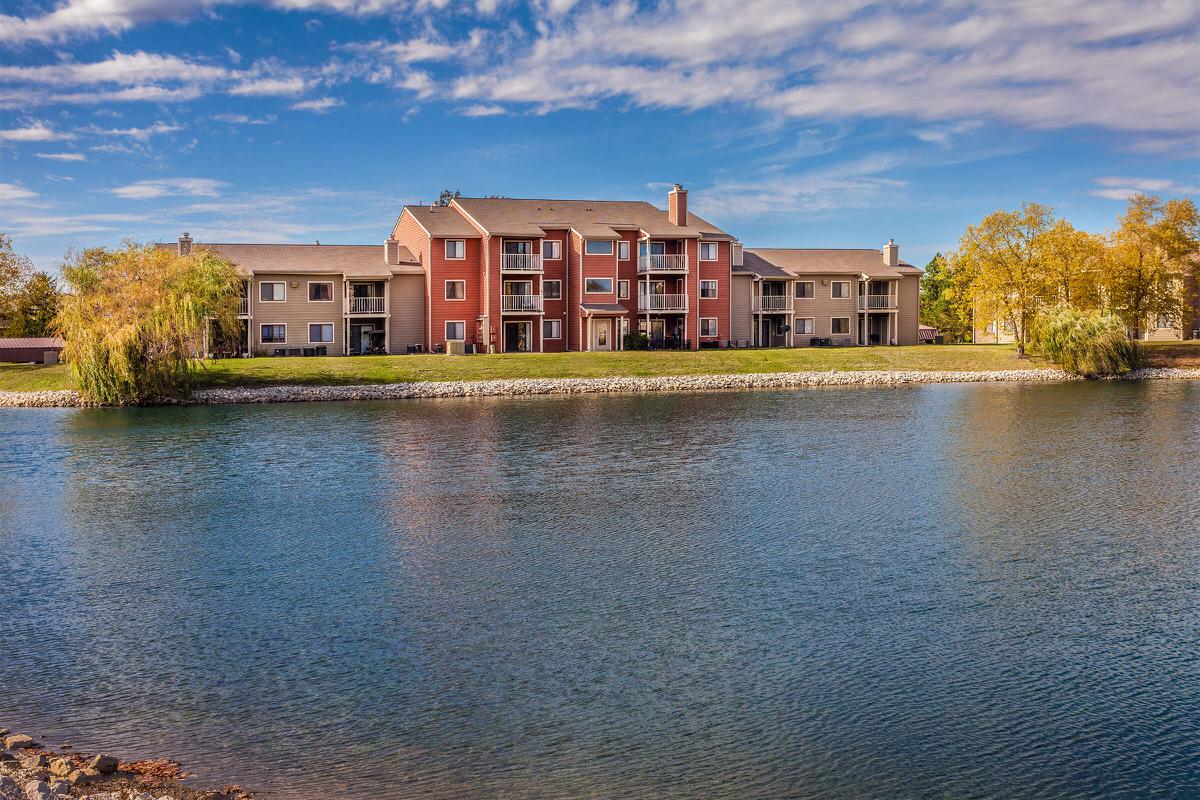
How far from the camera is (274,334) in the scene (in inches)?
2539

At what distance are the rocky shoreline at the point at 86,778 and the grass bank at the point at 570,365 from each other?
Answer: 44.6 metres

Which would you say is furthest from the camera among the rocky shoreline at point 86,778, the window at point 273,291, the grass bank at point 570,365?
the window at point 273,291

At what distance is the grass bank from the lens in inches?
2079

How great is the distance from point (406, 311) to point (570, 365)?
1431cm

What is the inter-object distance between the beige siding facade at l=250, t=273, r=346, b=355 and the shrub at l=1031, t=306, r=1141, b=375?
45393 mm

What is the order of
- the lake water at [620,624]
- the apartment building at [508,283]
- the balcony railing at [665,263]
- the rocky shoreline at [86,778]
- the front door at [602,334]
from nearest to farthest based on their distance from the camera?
the rocky shoreline at [86,778], the lake water at [620,624], the apartment building at [508,283], the front door at [602,334], the balcony railing at [665,263]

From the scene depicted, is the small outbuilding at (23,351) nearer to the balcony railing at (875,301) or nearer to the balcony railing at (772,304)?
the balcony railing at (772,304)

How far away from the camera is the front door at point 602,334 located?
67.9 m

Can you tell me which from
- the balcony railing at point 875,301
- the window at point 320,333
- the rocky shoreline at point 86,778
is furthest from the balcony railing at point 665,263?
the rocky shoreline at point 86,778

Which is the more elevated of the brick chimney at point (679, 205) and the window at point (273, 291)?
the brick chimney at point (679, 205)

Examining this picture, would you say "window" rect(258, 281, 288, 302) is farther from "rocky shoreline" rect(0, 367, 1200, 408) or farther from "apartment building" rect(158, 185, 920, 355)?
"rocky shoreline" rect(0, 367, 1200, 408)

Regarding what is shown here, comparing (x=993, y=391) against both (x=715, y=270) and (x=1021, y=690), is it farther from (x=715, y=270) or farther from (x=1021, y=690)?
(x=1021, y=690)

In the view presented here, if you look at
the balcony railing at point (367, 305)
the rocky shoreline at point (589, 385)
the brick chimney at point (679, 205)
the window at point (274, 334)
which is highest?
the brick chimney at point (679, 205)

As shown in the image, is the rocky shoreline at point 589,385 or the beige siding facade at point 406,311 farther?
the beige siding facade at point 406,311
